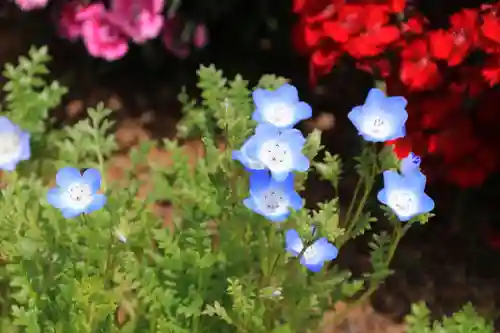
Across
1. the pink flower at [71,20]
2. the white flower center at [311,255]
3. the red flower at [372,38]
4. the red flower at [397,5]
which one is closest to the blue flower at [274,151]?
the white flower center at [311,255]

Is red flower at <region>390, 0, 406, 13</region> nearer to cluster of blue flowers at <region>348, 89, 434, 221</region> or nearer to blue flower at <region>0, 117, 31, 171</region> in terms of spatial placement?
cluster of blue flowers at <region>348, 89, 434, 221</region>

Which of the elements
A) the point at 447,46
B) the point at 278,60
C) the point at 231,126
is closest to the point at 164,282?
the point at 231,126

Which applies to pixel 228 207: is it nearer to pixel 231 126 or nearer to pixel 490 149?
pixel 231 126

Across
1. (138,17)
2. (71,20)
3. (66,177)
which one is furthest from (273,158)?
(71,20)

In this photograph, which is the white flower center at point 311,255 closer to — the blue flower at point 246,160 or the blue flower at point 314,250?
the blue flower at point 314,250

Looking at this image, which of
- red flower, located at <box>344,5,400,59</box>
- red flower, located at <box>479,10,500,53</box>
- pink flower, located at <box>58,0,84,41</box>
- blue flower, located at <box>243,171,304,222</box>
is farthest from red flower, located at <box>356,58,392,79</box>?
pink flower, located at <box>58,0,84,41</box>

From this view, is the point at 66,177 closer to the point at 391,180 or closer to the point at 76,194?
the point at 76,194
